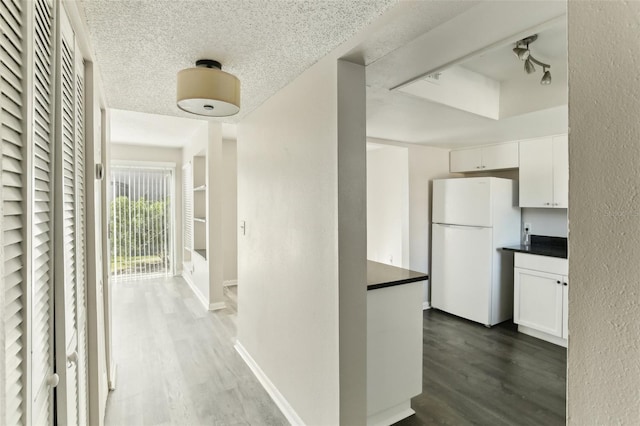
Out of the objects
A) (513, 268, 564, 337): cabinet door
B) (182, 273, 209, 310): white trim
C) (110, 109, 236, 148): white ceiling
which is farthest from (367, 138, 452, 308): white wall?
(182, 273, 209, 310): white trim

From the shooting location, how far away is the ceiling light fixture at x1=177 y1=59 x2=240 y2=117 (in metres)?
1.68

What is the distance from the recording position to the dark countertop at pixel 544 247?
3522mm

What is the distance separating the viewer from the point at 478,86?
272 centimetres

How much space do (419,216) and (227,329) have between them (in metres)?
2.78

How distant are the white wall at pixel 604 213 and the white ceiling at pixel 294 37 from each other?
859 mm

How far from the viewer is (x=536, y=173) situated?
3760 mm

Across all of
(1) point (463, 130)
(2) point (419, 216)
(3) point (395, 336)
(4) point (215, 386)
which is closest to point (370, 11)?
(3) point (395, 336)

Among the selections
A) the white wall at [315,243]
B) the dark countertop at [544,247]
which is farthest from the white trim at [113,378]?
the dark countertop at [544,247]

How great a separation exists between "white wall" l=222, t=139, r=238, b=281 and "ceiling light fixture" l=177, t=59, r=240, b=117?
13.4 ft

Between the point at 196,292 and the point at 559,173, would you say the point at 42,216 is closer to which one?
the point at 559,173

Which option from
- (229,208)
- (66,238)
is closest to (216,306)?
(229,208)

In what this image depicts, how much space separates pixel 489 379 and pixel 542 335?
127 centimetres

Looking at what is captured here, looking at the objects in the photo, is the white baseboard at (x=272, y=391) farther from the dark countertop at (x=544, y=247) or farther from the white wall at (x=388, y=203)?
the dark countertop at (x=544, y=247)

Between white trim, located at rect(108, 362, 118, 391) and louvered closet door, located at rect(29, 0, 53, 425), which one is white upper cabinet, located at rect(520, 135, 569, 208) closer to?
louvered closet door, located at rect(29, 0, 53, 425)
